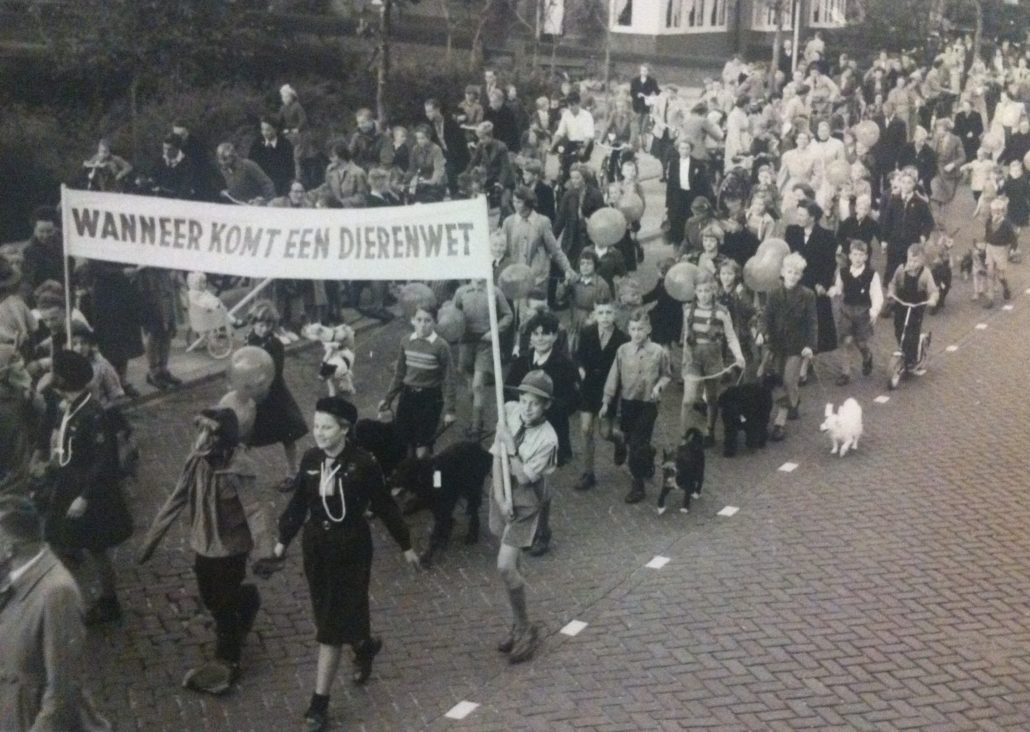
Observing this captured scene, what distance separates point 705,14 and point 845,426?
1504 inches

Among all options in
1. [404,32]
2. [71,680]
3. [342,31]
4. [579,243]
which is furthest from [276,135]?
[404,32]

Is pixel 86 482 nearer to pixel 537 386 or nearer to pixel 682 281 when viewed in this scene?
pixel 537 386

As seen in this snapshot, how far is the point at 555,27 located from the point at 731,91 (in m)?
11.3

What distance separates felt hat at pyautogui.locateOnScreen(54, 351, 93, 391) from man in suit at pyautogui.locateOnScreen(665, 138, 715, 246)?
1203cm

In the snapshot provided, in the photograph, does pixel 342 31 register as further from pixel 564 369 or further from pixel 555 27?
pixel 564 369

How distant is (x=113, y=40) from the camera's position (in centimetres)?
2436

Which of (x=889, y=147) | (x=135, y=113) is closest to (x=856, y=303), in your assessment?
(x=889, y=147)

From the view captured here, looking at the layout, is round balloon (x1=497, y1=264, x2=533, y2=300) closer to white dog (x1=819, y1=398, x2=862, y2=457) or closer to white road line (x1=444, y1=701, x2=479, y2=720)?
white dog (x1=819, y1=398, x2=862, y2=457)

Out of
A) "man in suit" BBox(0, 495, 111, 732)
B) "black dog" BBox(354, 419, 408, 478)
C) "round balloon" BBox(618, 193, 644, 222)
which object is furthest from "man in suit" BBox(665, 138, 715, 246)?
"man in suit" BBox(0, 495, 111, 732)

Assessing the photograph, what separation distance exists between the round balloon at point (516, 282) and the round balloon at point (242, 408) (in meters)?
4.01

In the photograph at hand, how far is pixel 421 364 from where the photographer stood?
12000 millimetres

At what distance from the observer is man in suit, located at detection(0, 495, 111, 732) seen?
6.70 metres

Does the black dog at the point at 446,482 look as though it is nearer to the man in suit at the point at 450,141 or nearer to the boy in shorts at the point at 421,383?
the boy in shorts at the point at 421,383

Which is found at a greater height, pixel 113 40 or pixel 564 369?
pixel 113 40
